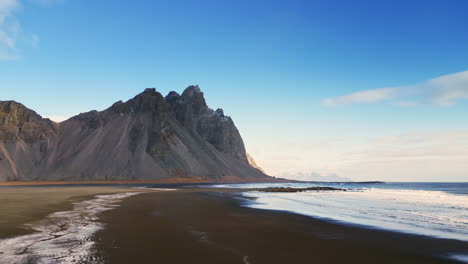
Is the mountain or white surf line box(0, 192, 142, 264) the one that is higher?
the mountain

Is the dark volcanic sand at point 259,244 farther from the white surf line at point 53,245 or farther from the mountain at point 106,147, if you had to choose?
the mountain at point 106,147

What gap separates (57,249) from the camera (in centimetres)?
1162

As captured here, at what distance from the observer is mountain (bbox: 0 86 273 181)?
131 metres

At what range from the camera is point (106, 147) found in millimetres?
145250

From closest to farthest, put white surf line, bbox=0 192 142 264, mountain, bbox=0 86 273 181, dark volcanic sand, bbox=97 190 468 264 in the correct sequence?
white surf line, bbox=0 192 142 264 → dark volcanic sand, bbox=97 190 468 264 → mountain, bbox=0 86 273 181

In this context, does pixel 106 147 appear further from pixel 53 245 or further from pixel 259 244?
pixel 259 244

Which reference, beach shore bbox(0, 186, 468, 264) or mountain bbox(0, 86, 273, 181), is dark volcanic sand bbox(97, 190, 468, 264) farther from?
mountain bbox(0, 86, 273, 181)

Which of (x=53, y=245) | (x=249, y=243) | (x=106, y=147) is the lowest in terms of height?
(x=53, y=245)

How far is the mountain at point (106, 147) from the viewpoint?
130875mm

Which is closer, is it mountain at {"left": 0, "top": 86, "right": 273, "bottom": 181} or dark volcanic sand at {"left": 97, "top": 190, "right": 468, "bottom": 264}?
dark volcanic sand at {"left": 97, "top": 190, "right": 468, "bottom": 264}

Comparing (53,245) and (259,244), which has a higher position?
(259,244)

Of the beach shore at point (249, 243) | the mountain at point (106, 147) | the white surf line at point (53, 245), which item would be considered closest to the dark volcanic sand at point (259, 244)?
the beach shore at point (249, 243)

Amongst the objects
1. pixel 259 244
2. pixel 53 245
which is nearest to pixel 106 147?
pixel 53 245

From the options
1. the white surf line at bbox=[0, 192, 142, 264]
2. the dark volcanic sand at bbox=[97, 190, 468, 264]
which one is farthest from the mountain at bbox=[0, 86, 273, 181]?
the dark volcanic sand at bbox=[97, 190, 468, 264]
